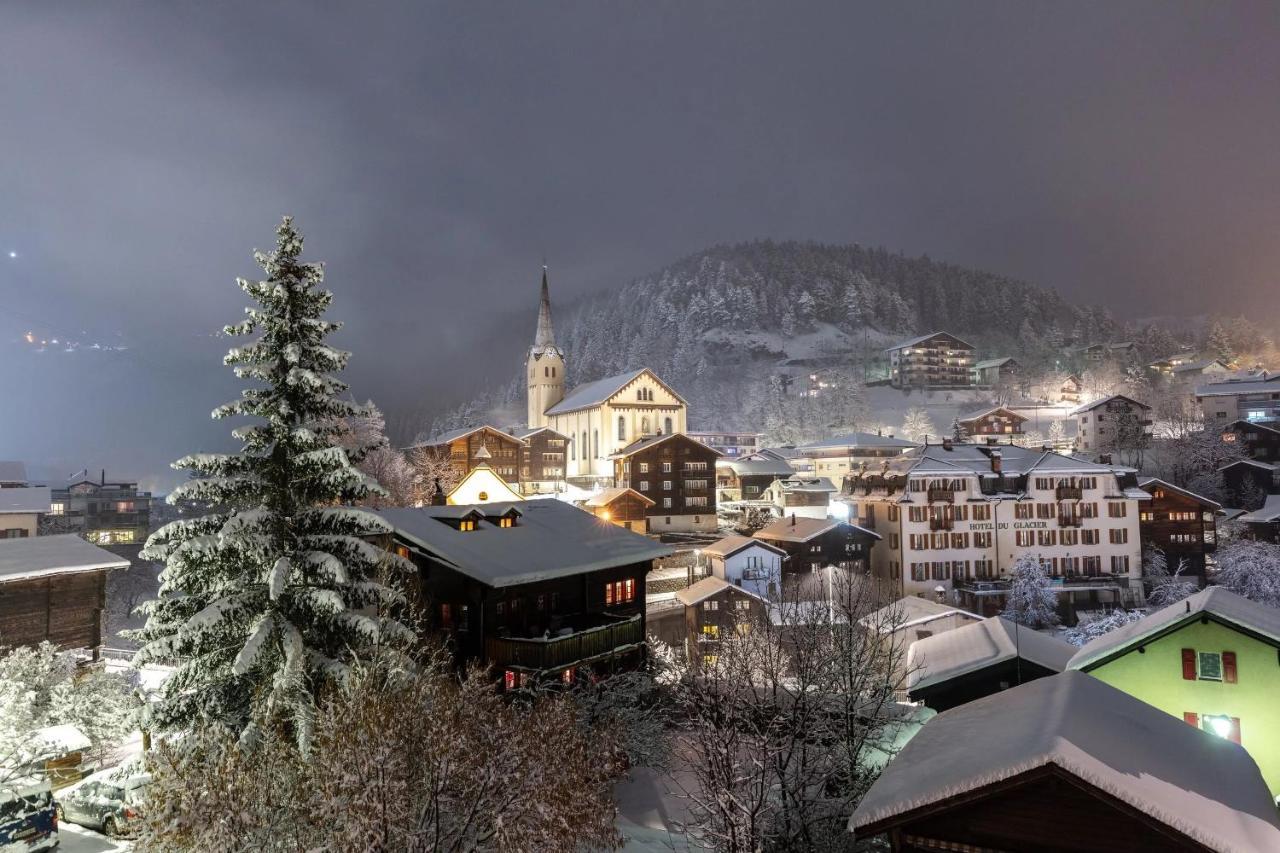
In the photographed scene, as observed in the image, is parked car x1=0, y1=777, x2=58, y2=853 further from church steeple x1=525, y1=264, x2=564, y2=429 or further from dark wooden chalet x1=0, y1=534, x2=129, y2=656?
church steeple x1=525, y1=264, x2=564, y2=429

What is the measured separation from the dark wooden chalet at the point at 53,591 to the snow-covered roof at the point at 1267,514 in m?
72.4

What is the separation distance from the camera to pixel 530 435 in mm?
79438

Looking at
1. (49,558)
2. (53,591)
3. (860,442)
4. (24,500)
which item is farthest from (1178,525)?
(24,500)

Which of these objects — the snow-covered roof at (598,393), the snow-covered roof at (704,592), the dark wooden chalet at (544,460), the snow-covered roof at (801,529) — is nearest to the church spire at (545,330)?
the snow-covered roof at (598,393)

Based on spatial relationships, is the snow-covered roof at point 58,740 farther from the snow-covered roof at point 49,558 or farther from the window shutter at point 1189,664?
the window shutter at point 1189,664

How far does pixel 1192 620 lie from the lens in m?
18.6

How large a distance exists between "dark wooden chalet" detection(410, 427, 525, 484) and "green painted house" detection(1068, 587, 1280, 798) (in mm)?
55559

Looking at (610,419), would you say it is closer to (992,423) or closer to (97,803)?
(992,423)

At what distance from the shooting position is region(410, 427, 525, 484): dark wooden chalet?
6869cm

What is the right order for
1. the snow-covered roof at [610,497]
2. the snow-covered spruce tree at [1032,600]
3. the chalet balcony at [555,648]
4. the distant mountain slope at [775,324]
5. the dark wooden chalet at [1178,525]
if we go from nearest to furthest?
1. the chalet balcony at [555,648]
2. the snow-covered spruce tree at [1032,600]
3. the dark wooden chalet at [1178,525]
4. the snow-covered roof at [610,497]
5. the distant mountain slope at [775,324]

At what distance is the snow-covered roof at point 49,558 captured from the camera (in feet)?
77.9

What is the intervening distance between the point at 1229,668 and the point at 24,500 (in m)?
65.3

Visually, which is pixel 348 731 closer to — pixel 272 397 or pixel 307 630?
pixel 307 630

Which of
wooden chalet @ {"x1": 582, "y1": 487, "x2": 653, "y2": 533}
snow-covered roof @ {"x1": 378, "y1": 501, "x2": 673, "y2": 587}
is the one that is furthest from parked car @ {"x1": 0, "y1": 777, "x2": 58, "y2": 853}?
wooden chalet @ {"x1": 582, "y1": 487, "x2": 653, "y2": 533}
